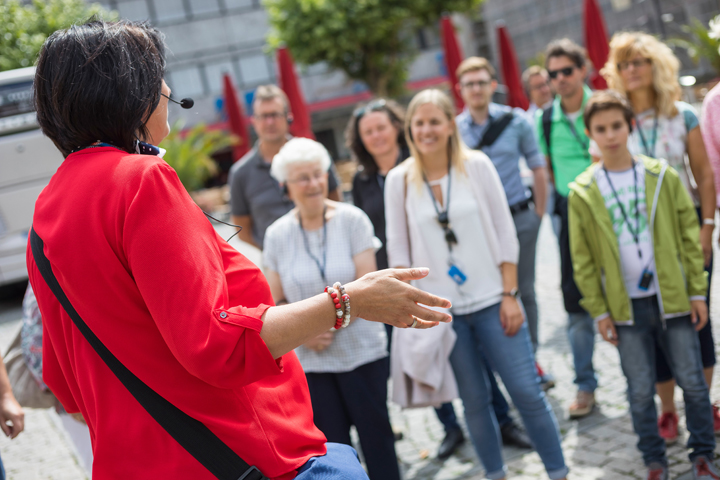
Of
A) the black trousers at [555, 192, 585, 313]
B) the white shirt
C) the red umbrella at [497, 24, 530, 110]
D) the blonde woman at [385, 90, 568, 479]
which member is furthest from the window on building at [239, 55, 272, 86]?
the white shirt

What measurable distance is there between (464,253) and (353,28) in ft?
80.5

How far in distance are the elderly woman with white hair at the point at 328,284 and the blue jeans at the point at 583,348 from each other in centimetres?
162

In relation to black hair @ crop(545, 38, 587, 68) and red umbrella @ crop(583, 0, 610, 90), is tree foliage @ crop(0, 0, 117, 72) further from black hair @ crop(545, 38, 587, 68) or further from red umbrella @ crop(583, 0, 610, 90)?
red umbrella @ crop(583, 0, 610, 90)

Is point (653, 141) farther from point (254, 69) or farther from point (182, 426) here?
point (254, 69)

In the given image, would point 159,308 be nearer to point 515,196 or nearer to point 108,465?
point 108,465

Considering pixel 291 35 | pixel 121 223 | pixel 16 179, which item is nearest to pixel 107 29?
pixel 121 223

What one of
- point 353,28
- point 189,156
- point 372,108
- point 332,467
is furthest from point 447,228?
point 353,28

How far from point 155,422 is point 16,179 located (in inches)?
428

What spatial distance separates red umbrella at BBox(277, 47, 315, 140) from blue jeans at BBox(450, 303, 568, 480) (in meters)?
7.87

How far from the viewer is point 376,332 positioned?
11.3 feet

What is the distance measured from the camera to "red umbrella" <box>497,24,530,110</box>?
43.0 feet

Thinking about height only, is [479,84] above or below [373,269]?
above

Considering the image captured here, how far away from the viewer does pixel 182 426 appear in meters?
1.43

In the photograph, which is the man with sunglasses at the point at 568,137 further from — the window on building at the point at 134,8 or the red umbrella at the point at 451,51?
the window on building at the point at 134,8
